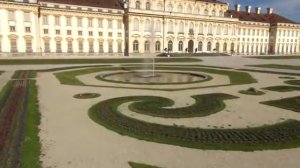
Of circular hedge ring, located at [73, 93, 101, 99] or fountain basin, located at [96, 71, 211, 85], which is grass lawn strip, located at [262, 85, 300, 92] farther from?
circular hedge ring, located at [73, 93, 101, 99]

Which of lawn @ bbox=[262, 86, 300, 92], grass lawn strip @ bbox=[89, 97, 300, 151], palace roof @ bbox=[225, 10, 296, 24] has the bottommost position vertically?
grass lawn strip @ bbox=[89, 97, 300, 151]

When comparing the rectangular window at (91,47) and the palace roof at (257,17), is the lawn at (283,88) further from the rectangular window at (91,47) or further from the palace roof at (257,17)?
the palace roof at (257,17)

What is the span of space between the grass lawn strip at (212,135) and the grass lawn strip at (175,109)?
175 cm

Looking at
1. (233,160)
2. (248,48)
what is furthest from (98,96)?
(248,48)

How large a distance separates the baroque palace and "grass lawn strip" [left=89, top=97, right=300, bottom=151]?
4220cm

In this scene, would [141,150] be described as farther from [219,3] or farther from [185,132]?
[219,3]

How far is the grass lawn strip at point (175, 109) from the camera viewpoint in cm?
1335

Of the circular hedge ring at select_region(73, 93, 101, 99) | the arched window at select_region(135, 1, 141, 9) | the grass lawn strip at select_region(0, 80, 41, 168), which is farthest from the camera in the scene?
the arched window at select_region(135, 1, 141, 9)

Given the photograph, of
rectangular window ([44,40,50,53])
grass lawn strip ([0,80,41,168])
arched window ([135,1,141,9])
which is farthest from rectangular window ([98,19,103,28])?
grass lawn strip ([0,80,41,168])

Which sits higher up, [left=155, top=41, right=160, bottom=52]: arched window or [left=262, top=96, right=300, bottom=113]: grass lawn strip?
[left=155, top=41, right=160, bottom=52]: arched window

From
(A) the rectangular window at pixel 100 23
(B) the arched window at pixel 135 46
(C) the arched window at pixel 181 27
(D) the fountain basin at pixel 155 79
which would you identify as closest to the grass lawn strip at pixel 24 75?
(D) the fountain basin at pixel 155 79

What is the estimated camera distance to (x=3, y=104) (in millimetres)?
14594

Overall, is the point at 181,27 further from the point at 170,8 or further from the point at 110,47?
the point at 110,47

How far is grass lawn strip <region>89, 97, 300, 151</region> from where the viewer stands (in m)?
9.35
